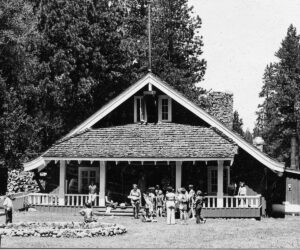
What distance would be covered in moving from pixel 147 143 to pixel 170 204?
234 inches

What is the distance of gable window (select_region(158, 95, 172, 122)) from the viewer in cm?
3428

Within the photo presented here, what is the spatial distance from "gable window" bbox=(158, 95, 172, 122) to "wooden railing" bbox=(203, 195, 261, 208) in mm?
4980

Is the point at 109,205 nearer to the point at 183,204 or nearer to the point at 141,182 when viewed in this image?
the point at 141,182

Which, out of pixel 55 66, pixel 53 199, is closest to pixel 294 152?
pixel 55 66

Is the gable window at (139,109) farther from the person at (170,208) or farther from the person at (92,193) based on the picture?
the person at (170,208)

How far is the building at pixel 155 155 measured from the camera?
104ft

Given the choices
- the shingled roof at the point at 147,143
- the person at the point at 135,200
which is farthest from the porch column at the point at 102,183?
the person at the point at 135,200

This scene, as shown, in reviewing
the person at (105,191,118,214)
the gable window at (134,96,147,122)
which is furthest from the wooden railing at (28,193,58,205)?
the gable window at (134,96,147,122)

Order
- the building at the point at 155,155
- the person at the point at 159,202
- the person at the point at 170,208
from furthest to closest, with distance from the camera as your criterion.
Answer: the building at the point at 155,155 → the person at the point at 159,202 → the person at the point at 170,208

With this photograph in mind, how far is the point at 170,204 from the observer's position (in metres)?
27.6

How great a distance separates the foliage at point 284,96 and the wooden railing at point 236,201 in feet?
128

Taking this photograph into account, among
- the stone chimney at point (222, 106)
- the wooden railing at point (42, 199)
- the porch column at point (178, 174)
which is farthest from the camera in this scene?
the stone chimney at point (222, 106)

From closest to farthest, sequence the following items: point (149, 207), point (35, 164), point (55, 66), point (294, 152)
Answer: point (149, 207) → point (35, 164) → point (55, 66) → point (294, 152)

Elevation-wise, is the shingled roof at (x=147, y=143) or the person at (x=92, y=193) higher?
the shingled roof at (x=147, y=143)
